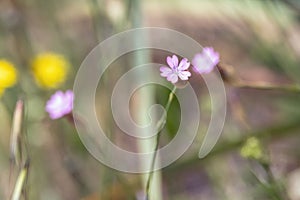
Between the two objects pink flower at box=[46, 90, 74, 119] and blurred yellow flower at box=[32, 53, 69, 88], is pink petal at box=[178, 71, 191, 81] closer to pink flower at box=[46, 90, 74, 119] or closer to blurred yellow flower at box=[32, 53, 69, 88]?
pink flower at box=[46, 90, 74, 119]

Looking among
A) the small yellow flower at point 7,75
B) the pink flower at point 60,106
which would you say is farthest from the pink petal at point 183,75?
the small yellow flower at point 7,75

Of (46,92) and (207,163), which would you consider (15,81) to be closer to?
(46,92)

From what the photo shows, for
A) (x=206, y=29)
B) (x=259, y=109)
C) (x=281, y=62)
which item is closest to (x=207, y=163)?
(x=281, y=62)

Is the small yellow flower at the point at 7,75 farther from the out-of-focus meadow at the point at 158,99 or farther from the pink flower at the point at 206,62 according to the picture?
the pink flower at the point at 206,62

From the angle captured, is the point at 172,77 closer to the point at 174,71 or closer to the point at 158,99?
the point at 174,71

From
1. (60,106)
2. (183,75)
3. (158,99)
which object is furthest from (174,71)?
(158,99)

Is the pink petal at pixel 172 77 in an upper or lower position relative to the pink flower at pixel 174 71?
lower

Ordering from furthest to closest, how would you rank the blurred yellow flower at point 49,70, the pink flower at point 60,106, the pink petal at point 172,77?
the blurred yellow flower at point 49,70
the pink flower at point 60,106
the pink petal at point 172,77
